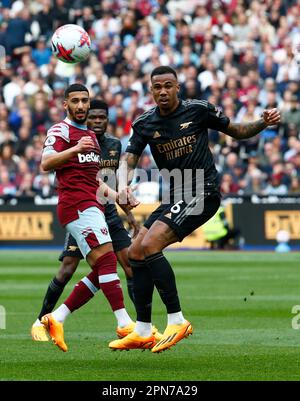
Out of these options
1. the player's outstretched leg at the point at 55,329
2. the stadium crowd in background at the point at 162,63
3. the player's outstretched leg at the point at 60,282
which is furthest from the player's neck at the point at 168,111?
the stadium crowd in background at the point at 162,63

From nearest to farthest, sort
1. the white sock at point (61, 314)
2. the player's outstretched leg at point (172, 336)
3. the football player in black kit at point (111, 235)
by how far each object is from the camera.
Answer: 1. the player's outstretched leg at point (172, 336)
2. the white sock at point (61, 314)
3. the football player in black kit at point (111, 235)

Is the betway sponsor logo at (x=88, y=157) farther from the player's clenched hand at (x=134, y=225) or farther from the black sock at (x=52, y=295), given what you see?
the black sock at (x=52, y=295)

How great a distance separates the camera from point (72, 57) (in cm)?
1182

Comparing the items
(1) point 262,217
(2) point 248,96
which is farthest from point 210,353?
(2) point 248,96

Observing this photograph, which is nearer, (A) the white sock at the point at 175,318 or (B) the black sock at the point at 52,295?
(A) the white sock at the point at 175,318

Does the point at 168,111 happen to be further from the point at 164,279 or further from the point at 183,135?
the point at 164,279

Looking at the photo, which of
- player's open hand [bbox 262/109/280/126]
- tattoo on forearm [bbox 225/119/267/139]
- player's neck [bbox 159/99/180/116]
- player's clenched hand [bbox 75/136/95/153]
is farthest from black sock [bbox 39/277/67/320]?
player's open hand [bbox 262/109/280/126]

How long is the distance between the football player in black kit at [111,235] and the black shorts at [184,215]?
1.18m

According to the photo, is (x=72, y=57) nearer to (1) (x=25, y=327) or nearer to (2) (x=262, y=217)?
(1) (x=25, y=327)

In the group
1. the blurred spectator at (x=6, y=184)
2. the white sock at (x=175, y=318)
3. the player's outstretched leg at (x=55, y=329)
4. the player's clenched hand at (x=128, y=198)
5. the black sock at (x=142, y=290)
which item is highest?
the player's clenched hand at (x=128, y=198)

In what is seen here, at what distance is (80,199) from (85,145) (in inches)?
26.7

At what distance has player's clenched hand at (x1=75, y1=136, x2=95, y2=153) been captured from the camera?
9.74m

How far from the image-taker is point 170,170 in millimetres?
10219

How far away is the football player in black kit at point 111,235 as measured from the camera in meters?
11.4
